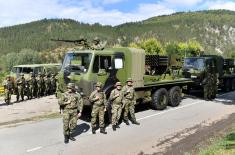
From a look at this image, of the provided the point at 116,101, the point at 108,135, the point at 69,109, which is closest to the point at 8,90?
the point at 116,101

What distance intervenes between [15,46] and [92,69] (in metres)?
122

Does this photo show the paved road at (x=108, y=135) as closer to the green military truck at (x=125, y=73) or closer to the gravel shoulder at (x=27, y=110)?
the green military truck at (x=125, y=73)

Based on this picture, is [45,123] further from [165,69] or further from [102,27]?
[102,27]

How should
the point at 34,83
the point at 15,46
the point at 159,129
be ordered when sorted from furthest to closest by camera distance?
1. the point at 15,46
2. the point at 34,83
3. the point at 159,129

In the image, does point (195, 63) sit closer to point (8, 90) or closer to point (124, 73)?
point (124, 73)

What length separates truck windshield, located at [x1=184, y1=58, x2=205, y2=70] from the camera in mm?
23406

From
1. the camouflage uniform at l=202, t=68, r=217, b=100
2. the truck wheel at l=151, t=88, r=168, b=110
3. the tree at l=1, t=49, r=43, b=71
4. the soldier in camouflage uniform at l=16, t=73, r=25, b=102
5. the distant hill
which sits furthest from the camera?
the distant hill

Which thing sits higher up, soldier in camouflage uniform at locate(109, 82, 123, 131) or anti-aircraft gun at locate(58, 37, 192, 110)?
anti-aircraft gun at locate(58, 37, 192, 110)

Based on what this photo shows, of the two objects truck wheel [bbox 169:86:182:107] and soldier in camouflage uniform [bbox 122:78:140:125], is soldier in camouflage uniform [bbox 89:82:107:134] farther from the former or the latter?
truck wheel [bbox 169:86:182:107]

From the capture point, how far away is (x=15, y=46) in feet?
434

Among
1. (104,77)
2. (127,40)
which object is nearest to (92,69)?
(104,77)

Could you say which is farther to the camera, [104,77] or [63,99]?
[104,77]

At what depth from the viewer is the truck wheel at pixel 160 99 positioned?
1777 centimetres

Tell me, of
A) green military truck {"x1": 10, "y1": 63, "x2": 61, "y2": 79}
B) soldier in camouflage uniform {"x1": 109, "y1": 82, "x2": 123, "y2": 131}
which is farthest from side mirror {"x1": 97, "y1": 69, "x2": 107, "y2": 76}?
green military truck {"x1": 10, "y1": 63, "x2": 61, "y2": 79}
